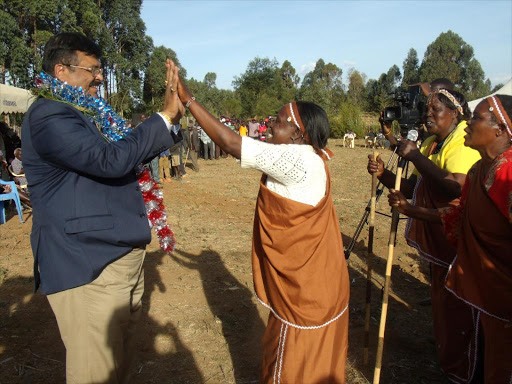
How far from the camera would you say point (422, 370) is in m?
3.53

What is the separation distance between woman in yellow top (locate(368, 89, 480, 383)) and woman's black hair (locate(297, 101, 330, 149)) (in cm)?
94

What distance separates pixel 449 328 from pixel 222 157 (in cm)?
1830

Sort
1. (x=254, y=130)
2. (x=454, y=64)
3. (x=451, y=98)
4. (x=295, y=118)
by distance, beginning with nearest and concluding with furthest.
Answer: (x=295, y=118) → (x=451, y=98) → (x=254, y=130) → (x=454, y=64)

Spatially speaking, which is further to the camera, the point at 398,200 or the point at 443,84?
the point at 443,84

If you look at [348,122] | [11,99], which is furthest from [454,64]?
[11,99]

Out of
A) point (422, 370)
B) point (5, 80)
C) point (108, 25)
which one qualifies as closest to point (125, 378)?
point (422, 370)

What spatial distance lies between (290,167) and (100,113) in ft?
3.92

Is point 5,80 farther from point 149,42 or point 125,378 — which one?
point 125,378

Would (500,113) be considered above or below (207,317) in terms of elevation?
above

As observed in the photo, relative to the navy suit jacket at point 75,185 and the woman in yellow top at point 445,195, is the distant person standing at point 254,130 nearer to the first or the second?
the woman in yellow top at point 445,195

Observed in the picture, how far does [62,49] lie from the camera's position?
2279mm

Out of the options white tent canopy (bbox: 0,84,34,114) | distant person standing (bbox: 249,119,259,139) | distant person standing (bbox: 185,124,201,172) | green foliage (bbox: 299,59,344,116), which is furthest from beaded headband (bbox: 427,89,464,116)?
green foliage (bbox: 299,59,344,116)

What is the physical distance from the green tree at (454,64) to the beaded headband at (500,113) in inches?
2197

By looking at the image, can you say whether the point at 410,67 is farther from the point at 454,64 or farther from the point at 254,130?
the point at 254,130
